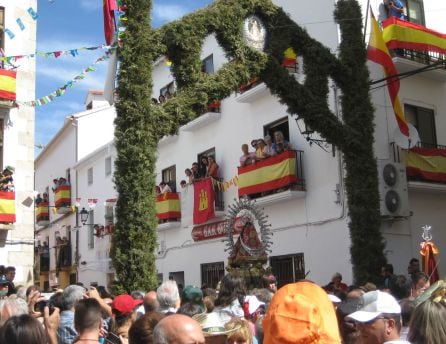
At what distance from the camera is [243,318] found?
15.8 feet

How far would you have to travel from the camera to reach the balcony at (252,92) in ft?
56.3

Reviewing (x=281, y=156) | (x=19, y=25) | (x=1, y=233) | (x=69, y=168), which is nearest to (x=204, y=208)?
(x=281, y=156)

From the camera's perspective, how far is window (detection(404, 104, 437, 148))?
16031 mm

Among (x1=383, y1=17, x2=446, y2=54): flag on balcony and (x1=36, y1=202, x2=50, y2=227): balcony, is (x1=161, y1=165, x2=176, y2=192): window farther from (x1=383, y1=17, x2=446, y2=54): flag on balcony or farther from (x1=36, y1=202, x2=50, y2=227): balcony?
(x1=36, y1=202, x2=50, y2=227): balcony

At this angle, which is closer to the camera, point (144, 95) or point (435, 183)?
point (144, 95)

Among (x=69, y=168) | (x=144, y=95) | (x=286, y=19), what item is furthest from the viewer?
(x=69, y=168)

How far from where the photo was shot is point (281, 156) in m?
15.8

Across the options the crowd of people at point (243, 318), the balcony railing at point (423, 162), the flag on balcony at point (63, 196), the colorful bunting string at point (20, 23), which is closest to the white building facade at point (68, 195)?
the flag on balcony at point (63, 196)

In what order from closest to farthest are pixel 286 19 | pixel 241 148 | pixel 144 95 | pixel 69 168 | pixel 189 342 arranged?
1. pixel 189 342
2. pixel 144 95
3. pixel 286 19
4. pixel 241 148
5. pixel 69 168

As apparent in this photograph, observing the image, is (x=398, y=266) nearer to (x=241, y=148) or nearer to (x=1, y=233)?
(x=241, y=148)

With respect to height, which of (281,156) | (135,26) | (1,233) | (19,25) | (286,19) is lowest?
(1,233)

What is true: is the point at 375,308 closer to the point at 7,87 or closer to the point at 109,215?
the point at 7,87

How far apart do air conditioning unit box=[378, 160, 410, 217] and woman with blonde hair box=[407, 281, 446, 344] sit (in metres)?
11.7

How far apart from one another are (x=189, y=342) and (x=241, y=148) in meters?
15.6
